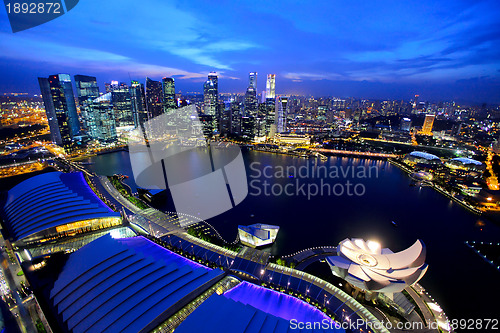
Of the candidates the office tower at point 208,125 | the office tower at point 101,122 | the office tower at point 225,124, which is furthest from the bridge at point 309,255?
the office tower at point 225,124

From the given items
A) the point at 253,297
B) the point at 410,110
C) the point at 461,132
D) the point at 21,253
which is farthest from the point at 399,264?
the point at 410,110

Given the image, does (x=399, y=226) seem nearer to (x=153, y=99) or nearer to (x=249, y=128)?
(x=249, y=128)

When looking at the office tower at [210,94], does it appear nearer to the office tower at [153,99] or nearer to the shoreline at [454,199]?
the office tower at [153,99]

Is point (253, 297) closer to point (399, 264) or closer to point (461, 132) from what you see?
point (399, 264)

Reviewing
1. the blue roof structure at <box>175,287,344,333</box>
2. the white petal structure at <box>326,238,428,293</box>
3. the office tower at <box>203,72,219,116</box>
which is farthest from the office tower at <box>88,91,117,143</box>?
the white petal structure at <box>326,238,428,293</box>

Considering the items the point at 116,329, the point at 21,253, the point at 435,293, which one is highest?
the point at 116,329

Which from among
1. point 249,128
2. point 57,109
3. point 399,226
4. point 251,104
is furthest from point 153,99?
point 399,226
